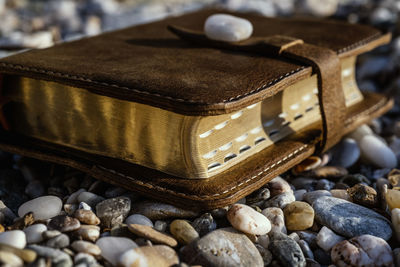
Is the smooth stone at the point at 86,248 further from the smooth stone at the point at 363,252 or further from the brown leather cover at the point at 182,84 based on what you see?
the smooth stone at the point at 363,252

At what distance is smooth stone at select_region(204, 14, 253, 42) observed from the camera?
1855 mm

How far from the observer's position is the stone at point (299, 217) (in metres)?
1.46

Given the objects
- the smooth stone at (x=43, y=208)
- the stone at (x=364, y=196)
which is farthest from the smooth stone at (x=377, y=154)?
the smooth stone at (x=43, y=208)

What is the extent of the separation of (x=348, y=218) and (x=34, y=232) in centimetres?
88

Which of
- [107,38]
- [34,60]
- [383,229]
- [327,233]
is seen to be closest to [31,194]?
[34,60]

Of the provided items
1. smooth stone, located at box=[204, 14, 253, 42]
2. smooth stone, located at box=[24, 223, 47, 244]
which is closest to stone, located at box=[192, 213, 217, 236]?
smooth stone, located at box=[24, 223, 47, 244]

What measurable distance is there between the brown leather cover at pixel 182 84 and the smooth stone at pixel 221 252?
117 mm

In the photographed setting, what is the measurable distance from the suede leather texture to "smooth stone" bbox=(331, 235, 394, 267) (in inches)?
18.5

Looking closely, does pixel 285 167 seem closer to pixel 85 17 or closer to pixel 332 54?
pixel 332 54

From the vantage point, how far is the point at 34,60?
5.52 ft

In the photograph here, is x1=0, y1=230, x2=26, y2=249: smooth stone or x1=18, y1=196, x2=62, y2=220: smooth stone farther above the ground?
x1=0, y1=230, x2=26, y2=249: smooth stone

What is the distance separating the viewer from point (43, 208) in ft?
4.82

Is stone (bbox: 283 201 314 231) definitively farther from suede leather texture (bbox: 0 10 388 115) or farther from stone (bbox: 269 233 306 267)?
suede leather texture (bbox: 0 10 388 115)

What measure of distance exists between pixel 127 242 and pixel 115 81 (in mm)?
478
